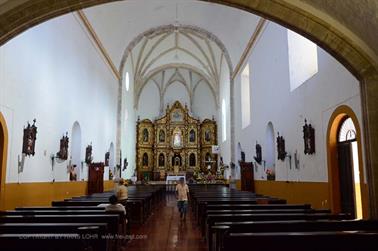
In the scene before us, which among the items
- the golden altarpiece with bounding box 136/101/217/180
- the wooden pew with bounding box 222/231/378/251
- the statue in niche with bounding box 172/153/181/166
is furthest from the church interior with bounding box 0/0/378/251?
the statue in niche with bounding box 172/153/181/166

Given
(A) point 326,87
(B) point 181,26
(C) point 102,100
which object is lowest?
(A) point 326,87

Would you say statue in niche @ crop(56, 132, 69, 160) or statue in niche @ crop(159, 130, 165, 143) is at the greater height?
statue in niche @ crop(159, 130, 165, 143)

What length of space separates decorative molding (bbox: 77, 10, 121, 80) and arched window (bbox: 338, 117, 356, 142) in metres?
9.44

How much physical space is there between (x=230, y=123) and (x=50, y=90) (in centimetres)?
Answer: 1215

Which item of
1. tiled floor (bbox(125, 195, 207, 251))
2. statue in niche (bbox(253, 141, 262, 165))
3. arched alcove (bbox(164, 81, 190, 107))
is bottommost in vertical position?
tiled floor (bbox(125, 195, 207, 251))

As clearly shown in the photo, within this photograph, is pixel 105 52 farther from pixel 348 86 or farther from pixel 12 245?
pixel 12 245

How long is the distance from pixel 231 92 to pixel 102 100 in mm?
7112

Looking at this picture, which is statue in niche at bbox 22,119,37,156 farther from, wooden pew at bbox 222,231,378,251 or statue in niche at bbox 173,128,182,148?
statue in niche at bbox 173,128,182,148

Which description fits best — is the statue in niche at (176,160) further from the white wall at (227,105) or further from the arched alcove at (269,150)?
the arched alcove at (269,150)

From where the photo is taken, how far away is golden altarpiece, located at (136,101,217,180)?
2998 cm

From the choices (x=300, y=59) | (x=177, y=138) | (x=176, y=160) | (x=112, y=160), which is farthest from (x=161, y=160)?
(x=300, y=59)

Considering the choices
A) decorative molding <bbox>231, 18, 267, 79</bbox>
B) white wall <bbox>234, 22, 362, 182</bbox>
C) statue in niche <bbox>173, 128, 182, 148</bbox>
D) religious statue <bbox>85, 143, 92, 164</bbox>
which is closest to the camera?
white wall <bbox>234, 22, 362, 182</bbox>

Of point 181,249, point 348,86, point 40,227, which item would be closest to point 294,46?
point 348,86

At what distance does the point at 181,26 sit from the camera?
1989cm
